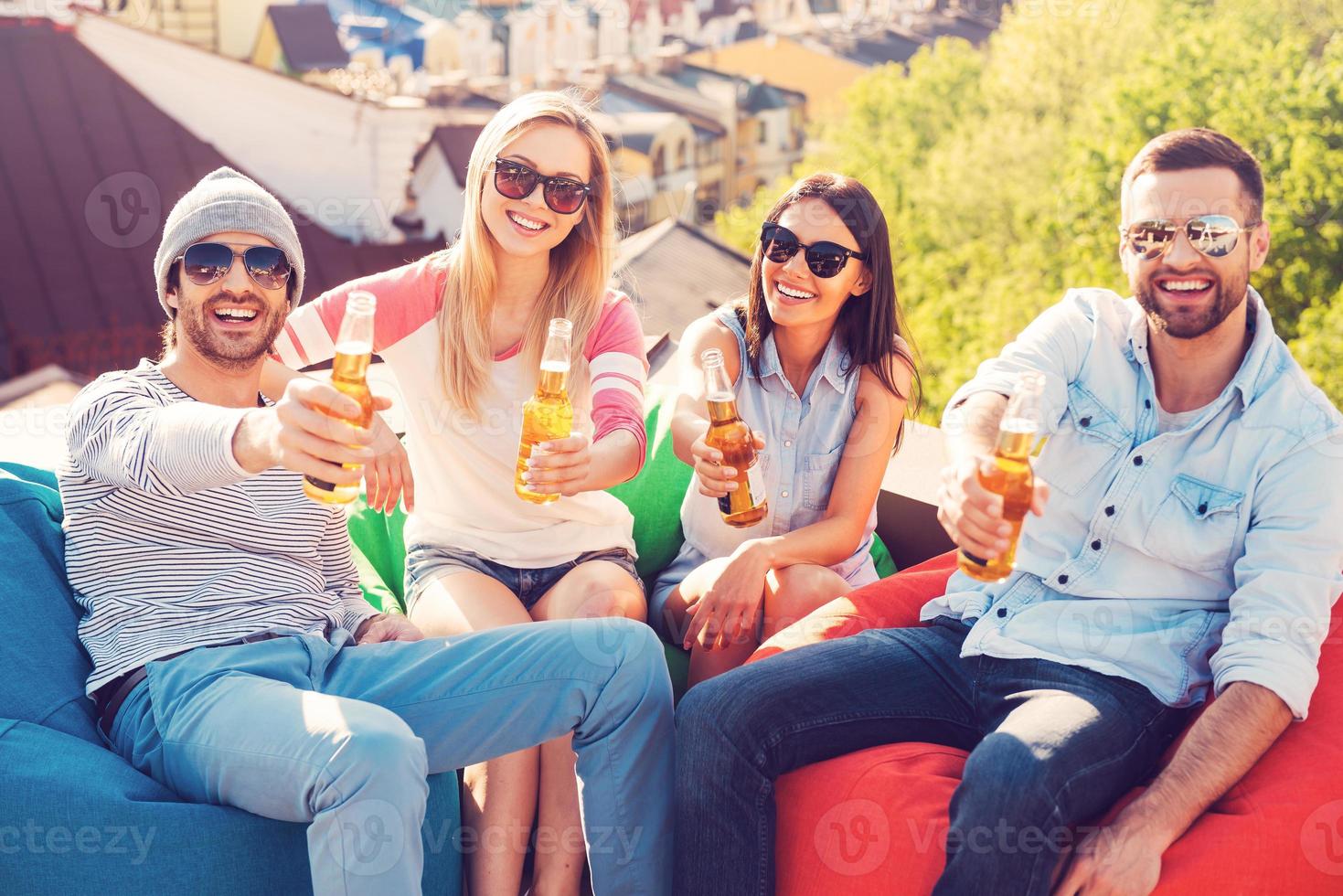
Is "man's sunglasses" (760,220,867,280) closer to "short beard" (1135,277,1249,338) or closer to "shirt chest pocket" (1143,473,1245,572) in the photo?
"short beard" (1135,277,1249,338)

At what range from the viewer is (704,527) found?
2945 millimetres

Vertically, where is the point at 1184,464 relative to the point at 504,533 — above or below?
above

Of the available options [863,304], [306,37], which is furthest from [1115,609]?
[306,37]

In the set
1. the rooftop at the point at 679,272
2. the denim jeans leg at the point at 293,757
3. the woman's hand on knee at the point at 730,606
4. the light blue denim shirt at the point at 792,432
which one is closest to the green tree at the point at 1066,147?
the rooftop at the point at 679,272

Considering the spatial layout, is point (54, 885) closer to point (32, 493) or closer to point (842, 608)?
point (32, 493)

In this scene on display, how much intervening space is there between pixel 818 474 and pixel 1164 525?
82cm

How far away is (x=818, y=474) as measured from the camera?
286 centimetres

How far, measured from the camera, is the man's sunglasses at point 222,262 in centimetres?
222

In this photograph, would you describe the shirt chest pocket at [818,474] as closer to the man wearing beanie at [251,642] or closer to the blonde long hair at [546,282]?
the blonde long hair at [546,282]

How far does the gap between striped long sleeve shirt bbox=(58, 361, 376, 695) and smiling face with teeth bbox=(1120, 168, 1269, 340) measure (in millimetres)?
1688

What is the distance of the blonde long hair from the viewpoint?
8.80 feet

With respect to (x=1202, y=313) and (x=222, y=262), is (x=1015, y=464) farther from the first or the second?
Result: (x=222, y=262)

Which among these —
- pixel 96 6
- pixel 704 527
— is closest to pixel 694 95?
pixel 96 6

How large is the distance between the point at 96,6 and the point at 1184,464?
23.6 metres
